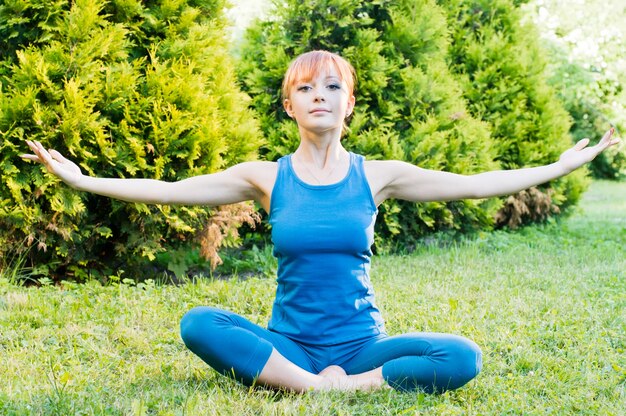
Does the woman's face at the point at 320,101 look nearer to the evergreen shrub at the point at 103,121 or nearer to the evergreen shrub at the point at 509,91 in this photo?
the evergreen shrub at the point at 103,121

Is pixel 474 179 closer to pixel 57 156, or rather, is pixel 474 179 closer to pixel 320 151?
pixel 320 151

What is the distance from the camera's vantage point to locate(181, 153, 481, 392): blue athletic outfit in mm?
3172

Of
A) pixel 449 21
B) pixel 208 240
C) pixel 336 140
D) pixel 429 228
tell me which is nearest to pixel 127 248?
pixel 208 240

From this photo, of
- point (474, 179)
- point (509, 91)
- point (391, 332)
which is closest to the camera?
point (474, 179)

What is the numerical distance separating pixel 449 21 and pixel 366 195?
579 cm

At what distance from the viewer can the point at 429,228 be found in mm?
7570

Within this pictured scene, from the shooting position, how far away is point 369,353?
3293mm

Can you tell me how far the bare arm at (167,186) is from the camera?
331 cm

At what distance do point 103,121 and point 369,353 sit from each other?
2.82m

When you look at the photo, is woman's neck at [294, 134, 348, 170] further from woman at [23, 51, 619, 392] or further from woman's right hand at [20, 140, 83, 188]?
woman's right hand at [20, 140, 83, 188]

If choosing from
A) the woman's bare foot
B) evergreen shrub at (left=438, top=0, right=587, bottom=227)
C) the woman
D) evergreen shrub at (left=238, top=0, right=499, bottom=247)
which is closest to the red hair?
the woman


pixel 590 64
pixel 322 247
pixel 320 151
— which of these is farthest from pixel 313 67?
pixel 590 64

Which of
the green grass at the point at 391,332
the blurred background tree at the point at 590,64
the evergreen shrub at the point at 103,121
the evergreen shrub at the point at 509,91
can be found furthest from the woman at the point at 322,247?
the blurred background tree at the point at 590,64

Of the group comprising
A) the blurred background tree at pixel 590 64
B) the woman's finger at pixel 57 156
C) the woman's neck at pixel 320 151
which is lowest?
the woman's finger at pixel 57 156
